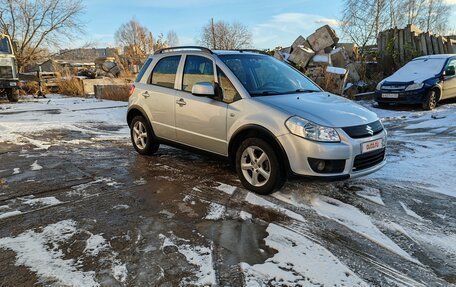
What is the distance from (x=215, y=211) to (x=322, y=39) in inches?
531

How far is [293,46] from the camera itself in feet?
53.5

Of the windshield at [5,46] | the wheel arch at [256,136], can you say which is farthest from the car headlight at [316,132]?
the windshield at [5,46]

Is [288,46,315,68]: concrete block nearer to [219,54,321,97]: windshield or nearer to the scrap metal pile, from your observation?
the scrap metal pile

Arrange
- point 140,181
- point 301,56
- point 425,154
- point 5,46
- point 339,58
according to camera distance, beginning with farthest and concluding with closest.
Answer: point 5,46 < point 339,58 < point 301,56 < point 425,154 < point 140,181

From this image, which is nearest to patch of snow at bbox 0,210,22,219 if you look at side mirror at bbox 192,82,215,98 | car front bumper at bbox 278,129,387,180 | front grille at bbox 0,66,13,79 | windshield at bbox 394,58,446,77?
side mirror at bbox 192,82,215,98

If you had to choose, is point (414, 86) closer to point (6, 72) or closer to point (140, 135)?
point (140, 135)

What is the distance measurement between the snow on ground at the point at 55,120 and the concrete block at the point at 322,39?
8.38 m

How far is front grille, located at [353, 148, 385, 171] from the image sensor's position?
4.13 m

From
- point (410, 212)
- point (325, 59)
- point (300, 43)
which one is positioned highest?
point (300, 43)

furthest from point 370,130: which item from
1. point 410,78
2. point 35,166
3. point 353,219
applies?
point 410,78

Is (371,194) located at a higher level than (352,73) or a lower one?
lower

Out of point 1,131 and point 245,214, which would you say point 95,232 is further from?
point 1,131

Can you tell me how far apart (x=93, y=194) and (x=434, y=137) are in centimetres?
654

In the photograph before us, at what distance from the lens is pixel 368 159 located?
4.26 m
